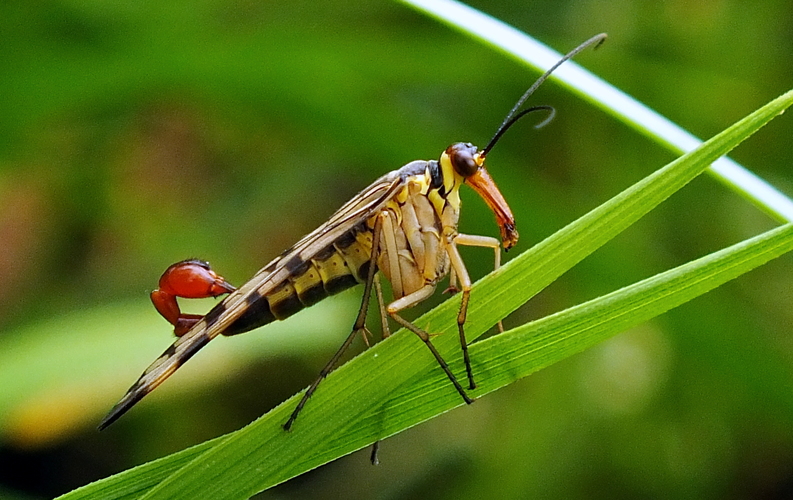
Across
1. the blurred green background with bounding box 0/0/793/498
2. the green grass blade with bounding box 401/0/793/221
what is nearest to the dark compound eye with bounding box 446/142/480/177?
the green grass blade with bounding box 401/0/793/221

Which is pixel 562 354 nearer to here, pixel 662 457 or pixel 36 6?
pixel 662 457

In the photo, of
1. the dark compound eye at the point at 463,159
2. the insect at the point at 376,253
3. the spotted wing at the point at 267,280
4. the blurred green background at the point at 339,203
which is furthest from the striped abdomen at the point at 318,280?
the blurred green background at the point at 339,203

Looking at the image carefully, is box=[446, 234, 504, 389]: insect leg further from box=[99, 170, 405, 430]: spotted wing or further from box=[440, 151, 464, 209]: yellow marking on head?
box=[99, 170, 405, 430]: spotted wing

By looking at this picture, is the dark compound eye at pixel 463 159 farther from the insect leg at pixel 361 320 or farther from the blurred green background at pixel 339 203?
the blurred green background at pixel 339 203

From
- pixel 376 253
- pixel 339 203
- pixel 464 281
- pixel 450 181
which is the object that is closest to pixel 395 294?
pixel 376 253

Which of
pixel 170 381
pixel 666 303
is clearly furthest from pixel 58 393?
pixel 666 303

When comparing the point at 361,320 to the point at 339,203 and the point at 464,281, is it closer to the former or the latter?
the point at 464,281
